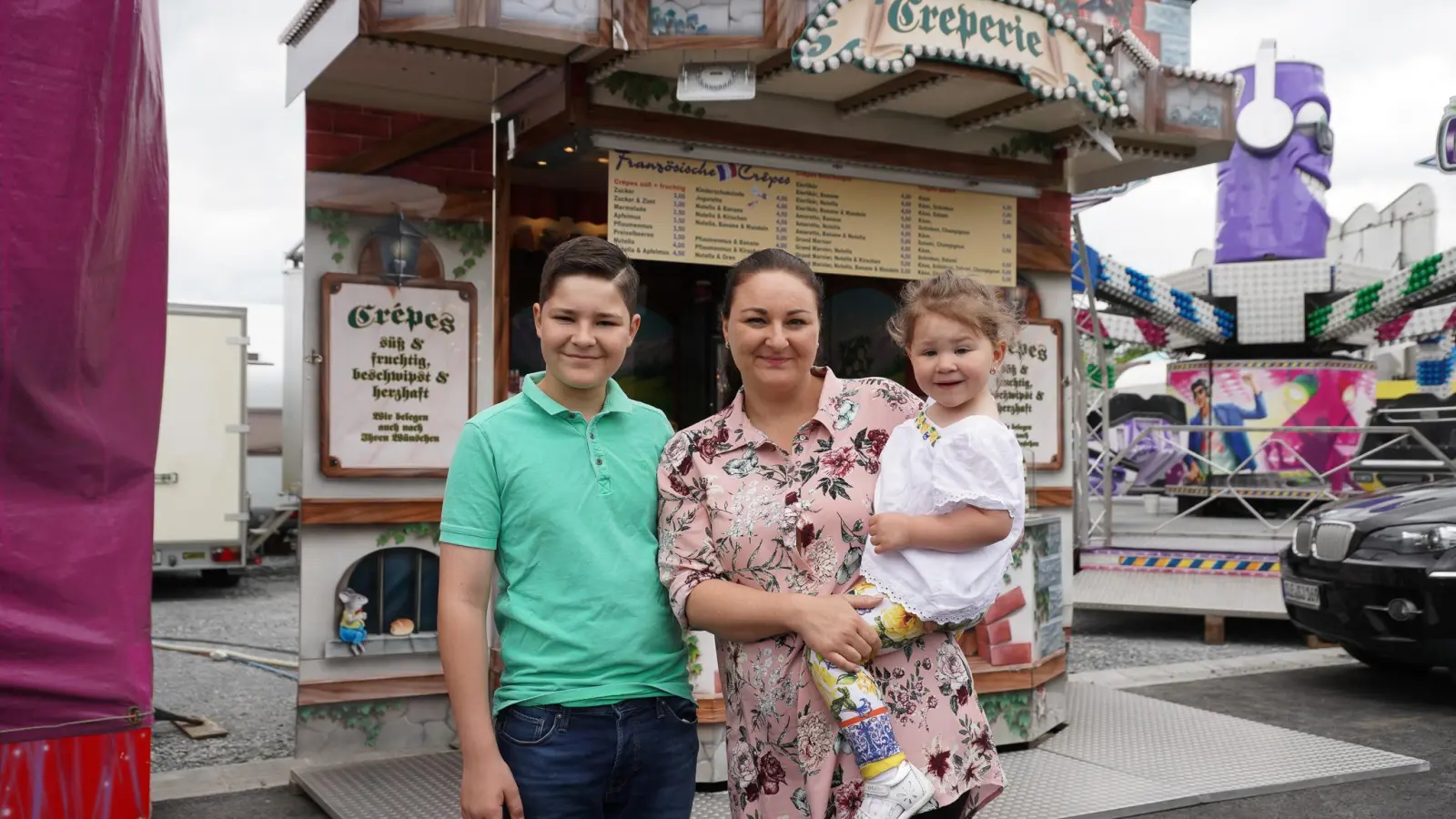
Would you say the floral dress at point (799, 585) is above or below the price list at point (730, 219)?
below

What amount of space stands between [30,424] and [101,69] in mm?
923

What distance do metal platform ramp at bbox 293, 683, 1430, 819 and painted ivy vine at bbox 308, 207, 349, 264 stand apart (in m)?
2.36

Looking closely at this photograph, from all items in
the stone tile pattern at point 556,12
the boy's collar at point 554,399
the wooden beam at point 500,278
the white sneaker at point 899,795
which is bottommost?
the white sneaker at point 899,795

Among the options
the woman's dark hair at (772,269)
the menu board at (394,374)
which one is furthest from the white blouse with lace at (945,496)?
the menu board at (394,374)

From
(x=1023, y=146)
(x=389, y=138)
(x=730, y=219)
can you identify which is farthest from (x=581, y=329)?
(x=1023, y=146)

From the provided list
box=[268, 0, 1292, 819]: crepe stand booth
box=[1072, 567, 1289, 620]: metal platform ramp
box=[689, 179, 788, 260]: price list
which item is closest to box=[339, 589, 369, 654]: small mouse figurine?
box=[268, 0, 1292, 819]: crepe stand booth

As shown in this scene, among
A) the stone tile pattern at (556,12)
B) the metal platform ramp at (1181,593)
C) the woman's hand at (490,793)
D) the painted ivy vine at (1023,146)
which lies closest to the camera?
the woman's hand at (490,793)

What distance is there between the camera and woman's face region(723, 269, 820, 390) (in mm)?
2195

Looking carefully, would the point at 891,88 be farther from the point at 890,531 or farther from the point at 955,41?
the point at 890,531

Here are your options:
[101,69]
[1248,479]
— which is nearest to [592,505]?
[101,69]

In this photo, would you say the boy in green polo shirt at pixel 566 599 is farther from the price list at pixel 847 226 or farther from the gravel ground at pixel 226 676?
the gravel ground at pixel 226 676

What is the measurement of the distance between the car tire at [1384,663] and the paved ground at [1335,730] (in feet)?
0.33

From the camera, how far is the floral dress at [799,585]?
2.16 metres

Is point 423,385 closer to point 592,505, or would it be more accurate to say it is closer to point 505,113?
point 505,113
